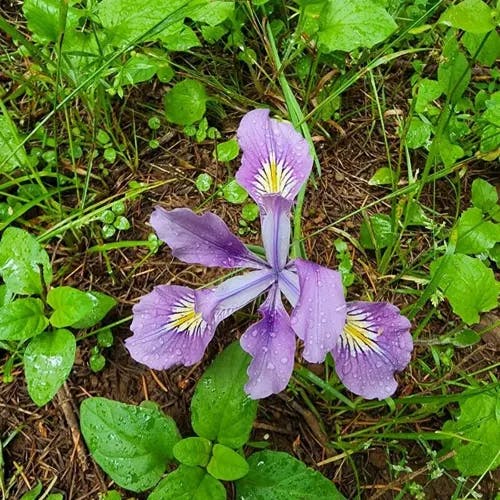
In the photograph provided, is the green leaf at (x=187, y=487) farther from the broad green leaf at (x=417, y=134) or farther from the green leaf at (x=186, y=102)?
the broad green leaf at (x=417, y=134)

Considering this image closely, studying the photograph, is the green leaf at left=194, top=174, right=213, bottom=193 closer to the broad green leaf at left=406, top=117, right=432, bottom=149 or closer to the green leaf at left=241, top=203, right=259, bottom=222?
the green leaf at left=241, top=203, right=259, bottom=222

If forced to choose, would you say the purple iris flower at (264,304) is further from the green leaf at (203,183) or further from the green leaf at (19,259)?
the green leaf at (203,183)

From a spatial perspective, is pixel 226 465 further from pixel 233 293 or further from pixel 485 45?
pixel 485 45

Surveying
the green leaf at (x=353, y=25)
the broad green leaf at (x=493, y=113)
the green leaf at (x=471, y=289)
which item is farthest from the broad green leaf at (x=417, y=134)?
the green leaf at (x=471, y=289)

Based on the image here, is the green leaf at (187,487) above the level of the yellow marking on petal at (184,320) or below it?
below

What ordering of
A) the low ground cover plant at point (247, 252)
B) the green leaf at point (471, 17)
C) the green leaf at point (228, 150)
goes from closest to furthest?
the low ground cover plant at point (247, 252) < the green leaf at point (471, 17) < the green leaf at point (228, 150)

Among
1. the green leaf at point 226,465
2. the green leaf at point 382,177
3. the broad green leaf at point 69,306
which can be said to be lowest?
the green leaf at point 226,465

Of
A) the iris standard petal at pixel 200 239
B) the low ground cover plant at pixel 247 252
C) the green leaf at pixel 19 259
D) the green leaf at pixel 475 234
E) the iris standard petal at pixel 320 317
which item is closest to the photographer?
the iris standard petal at pixel 320 317

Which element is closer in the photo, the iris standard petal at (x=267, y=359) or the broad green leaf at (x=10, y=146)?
the iris standard petal at (x=267, y=359)
